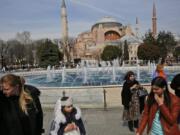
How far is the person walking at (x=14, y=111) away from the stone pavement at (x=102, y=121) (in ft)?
17.1

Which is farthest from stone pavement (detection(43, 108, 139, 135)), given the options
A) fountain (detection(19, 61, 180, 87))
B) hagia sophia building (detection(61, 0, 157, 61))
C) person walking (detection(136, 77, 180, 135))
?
hagia sophia building (detection(61, 0, 157, 61))

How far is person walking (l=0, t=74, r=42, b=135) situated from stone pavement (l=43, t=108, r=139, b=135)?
5211mm

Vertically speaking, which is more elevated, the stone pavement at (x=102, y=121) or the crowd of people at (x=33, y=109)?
the crowd of people at (x=33, y=109)

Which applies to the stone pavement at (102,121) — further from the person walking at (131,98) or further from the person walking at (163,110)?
the person walking at (163,110)

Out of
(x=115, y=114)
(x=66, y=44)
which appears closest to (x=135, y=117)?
(x=115, y=114)

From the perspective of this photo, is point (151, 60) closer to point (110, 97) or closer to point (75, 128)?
point (110, 97)

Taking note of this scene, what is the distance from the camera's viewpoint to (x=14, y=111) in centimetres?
363

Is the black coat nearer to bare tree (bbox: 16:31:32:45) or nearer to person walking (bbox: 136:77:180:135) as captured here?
person walking (bbox: 136:77:180:135)

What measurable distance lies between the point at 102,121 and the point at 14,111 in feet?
23.2

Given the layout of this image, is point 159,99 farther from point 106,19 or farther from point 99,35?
point 106,19

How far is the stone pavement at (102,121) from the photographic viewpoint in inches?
355

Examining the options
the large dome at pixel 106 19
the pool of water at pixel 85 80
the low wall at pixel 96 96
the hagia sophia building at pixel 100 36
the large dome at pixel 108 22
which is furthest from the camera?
the large dome at pixel 106 19

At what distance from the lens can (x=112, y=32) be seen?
147375 mm

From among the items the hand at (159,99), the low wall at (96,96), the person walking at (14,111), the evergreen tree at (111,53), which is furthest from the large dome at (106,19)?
the person walking at (14,111)
